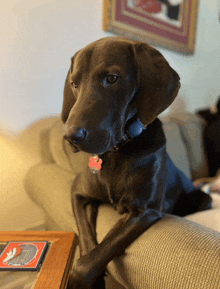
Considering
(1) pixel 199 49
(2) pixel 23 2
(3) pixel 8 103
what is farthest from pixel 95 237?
(1) pixel 199 49

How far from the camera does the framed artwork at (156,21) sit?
1.62 m

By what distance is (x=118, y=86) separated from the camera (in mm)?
624

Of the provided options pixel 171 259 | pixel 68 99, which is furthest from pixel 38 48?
pixel 171 259

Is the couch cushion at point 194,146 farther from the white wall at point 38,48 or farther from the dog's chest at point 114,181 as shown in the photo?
the dog's chest at point 114,181

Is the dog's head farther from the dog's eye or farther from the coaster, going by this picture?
the coaster

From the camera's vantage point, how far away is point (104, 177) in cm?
74

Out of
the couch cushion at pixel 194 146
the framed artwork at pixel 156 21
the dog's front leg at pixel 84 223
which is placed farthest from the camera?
the couch cushion at pixel 194 146

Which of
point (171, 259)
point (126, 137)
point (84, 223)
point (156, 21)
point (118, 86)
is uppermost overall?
point (156, 21)

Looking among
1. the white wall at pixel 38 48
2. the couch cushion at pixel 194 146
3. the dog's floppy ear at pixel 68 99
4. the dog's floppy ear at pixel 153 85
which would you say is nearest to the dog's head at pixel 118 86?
the dog's floppy ear at pixel 153 85

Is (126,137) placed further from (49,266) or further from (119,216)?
(49,266)

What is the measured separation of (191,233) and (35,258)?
1.40 ft

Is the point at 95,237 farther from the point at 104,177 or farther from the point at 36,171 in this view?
the point at 36,171

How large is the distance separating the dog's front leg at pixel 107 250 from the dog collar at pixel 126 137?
0.68 feet

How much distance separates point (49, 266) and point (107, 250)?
156 mm
